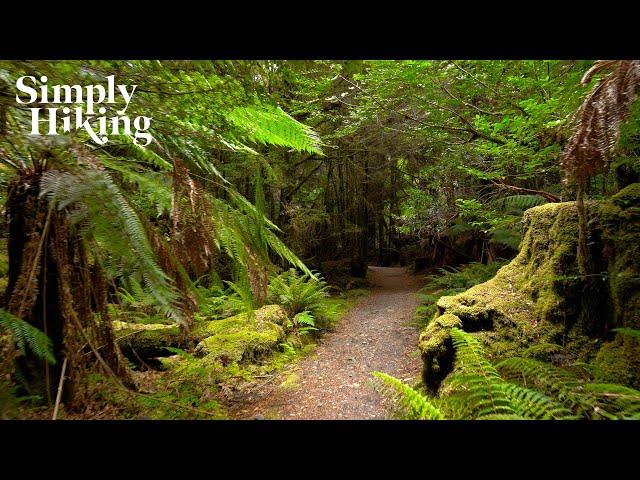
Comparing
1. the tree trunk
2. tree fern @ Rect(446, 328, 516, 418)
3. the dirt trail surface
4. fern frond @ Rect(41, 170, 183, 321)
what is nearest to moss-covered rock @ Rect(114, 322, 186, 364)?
the dirt trail surface

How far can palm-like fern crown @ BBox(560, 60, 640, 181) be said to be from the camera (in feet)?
3.97

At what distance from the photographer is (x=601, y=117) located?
4.17ft

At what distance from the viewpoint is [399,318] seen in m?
5.73

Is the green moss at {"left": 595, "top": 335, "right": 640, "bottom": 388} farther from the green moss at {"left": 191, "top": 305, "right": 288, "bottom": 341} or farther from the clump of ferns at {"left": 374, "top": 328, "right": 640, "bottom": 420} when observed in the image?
the green moss at {"left": 191, "top": 305, "right": 288, "bottom": 341}

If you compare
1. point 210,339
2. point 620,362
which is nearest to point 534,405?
point 620,362

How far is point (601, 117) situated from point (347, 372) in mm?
3091

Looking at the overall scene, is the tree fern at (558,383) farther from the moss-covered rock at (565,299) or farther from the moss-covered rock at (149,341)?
the moss-covered rock at (149,341)

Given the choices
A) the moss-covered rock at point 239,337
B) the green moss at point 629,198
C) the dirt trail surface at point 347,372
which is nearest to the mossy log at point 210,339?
the moss-covered rock at point 239,337

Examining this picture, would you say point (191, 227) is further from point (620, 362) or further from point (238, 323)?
point (238, 323)

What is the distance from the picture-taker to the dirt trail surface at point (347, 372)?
2635mm
